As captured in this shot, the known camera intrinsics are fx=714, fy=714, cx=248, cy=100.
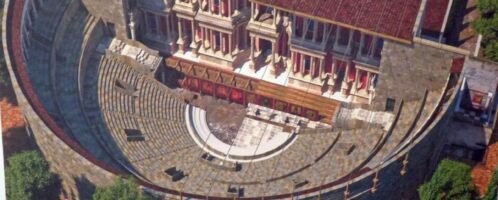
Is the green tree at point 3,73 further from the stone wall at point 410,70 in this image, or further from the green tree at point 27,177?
the stone wall at point 410,70

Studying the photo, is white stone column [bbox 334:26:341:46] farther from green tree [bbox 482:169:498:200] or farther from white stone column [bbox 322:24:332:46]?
green tree [bbox 482:169:498:200]

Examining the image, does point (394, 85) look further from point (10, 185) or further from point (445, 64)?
point (10, 185)

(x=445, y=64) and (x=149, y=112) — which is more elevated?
(x=445, y=64)

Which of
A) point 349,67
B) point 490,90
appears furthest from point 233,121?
point 490,90

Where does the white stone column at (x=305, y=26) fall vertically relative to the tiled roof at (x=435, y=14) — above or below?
below

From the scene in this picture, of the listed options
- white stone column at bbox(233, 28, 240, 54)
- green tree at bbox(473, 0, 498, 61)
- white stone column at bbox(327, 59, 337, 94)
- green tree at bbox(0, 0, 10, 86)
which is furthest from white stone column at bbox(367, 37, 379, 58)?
green tree at bbox(0, 0, 10, 86)

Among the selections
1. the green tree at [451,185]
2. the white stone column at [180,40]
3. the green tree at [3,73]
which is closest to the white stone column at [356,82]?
the green tree at [451,185]
